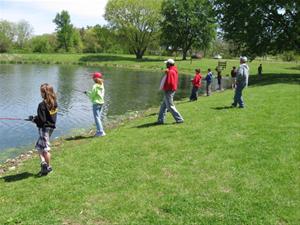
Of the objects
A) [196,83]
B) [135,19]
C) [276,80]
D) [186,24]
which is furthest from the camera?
→ [135,19]

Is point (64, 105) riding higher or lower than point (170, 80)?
lower

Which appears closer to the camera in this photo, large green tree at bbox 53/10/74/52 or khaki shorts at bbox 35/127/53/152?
khaki shorts at bbox 35/127/53/152

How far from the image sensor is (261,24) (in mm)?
37656

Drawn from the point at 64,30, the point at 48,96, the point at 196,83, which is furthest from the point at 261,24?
the point at 64,30

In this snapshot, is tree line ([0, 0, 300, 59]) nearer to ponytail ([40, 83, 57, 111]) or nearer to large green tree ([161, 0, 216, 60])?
large green tree ([161, 0, 216, 60])

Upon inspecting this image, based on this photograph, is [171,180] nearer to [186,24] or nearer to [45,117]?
[45,117]

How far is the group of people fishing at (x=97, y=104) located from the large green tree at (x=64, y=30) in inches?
4029

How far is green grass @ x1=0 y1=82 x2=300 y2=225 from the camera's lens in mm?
6945

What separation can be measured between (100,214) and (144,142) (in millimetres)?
4867

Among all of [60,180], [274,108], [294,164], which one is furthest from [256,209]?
[274,108]

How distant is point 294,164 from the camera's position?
29.5ft

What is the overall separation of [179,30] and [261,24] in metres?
44.4

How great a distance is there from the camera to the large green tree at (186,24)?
7956cm

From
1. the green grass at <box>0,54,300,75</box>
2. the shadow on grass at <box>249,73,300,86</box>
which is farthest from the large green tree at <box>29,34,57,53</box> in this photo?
the shadow on grass at <box>249,73,300,86</box>
